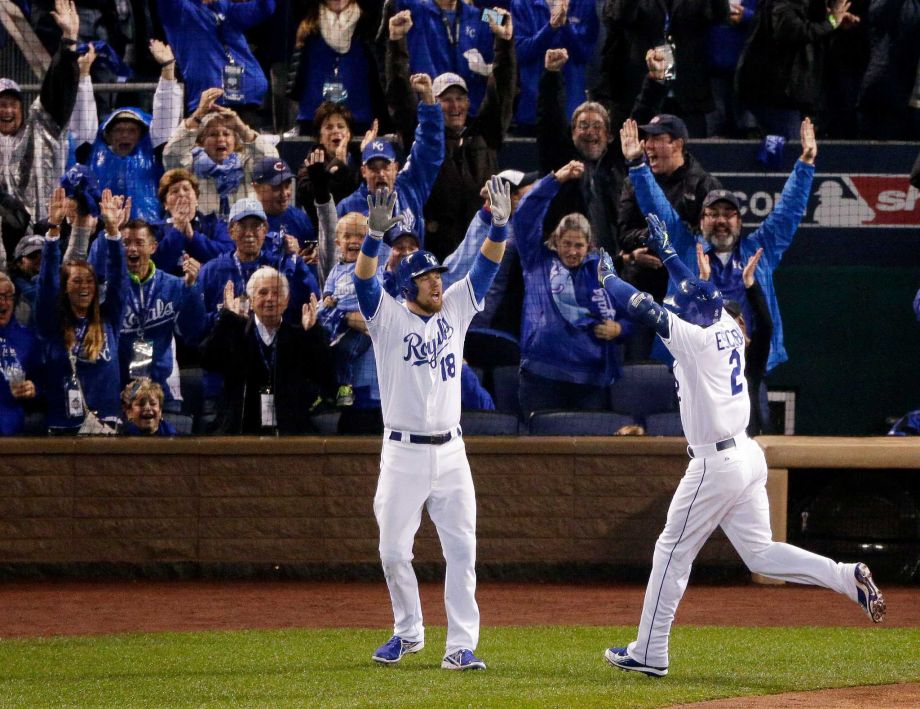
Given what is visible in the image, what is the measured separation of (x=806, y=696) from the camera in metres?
5.88

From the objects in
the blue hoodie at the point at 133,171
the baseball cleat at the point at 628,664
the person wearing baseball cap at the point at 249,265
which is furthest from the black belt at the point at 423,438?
the blue hoodie at the point at 133,171

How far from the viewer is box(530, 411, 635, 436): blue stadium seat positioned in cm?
960

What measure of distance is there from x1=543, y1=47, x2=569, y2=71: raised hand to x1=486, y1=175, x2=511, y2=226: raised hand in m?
3.48

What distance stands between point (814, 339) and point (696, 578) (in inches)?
85.1

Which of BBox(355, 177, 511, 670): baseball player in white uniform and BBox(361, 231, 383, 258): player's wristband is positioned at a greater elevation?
BBox(361, 231, 383, 258): player's wristband

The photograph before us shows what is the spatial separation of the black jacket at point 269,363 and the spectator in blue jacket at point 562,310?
4.51 ft

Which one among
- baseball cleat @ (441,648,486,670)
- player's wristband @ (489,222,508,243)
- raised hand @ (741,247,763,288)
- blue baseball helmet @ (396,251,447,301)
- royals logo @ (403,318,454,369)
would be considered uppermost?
player's wristband @ (489,222,508,243)

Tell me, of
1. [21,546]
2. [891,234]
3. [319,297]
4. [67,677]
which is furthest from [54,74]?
[891,234]

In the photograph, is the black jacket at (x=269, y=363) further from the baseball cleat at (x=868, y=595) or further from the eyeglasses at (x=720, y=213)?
the baseball cleat at (x=868, y=595)

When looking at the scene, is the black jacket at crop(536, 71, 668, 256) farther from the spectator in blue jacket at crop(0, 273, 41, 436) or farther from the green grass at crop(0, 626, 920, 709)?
the spectator in blue jacket at crop(0, 273, 41, 436)

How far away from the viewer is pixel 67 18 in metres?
10.2

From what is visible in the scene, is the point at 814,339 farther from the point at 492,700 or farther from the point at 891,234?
the point at 492,700

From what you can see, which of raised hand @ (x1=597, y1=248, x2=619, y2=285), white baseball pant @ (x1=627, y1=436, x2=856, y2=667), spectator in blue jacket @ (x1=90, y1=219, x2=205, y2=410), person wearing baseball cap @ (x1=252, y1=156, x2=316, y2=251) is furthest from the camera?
person wearing baseball cap @ (x1=252, y1=156, x2=316, y2=251)

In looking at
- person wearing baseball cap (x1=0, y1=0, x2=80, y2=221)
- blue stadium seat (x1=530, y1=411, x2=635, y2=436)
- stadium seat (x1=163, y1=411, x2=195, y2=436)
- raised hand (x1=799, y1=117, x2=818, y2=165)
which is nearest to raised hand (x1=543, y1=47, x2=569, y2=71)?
raised hand (x1=799, y1=117, x2=818, y2=165)
